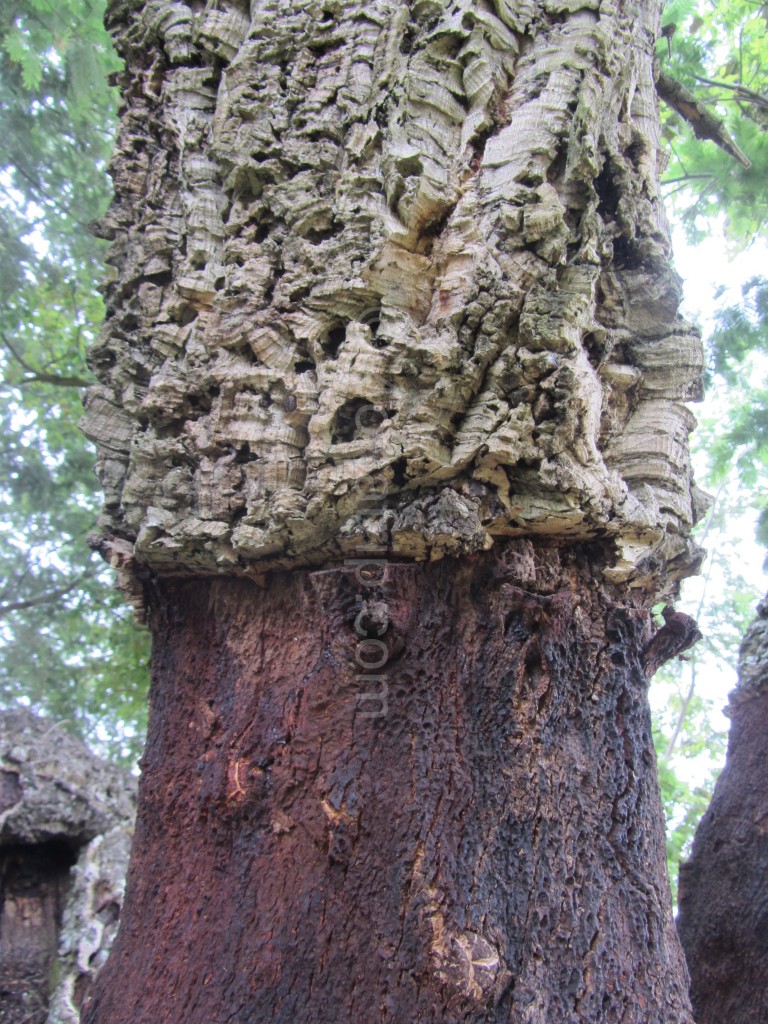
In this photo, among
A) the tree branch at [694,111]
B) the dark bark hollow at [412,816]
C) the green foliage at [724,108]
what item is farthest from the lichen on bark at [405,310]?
the green foliage at [724,108]

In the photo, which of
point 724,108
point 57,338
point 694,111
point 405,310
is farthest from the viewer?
point 57,338

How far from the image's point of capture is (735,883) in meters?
2.13

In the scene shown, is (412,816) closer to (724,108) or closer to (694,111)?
(694,111)

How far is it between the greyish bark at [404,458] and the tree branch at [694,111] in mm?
730

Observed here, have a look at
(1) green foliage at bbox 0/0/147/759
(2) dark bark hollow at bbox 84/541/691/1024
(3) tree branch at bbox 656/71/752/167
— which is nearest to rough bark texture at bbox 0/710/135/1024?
(1) green foliage at bbox 0/0/147/759

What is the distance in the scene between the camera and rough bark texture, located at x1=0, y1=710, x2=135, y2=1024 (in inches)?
119

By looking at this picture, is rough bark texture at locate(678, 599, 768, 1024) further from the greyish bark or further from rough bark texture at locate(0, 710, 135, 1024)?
rough bark texture at locate(0, 710, 135, 1024)

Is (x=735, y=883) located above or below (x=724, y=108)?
below

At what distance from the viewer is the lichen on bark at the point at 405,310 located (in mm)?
1347

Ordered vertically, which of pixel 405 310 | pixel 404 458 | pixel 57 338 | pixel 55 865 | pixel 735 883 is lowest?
pixel 55 865

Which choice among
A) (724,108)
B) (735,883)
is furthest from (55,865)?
(724,108)

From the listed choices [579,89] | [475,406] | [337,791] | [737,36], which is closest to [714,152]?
[737,36]

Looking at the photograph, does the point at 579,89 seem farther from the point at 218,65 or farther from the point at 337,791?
the point at 337,791

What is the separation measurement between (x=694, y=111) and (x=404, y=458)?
1749mm
